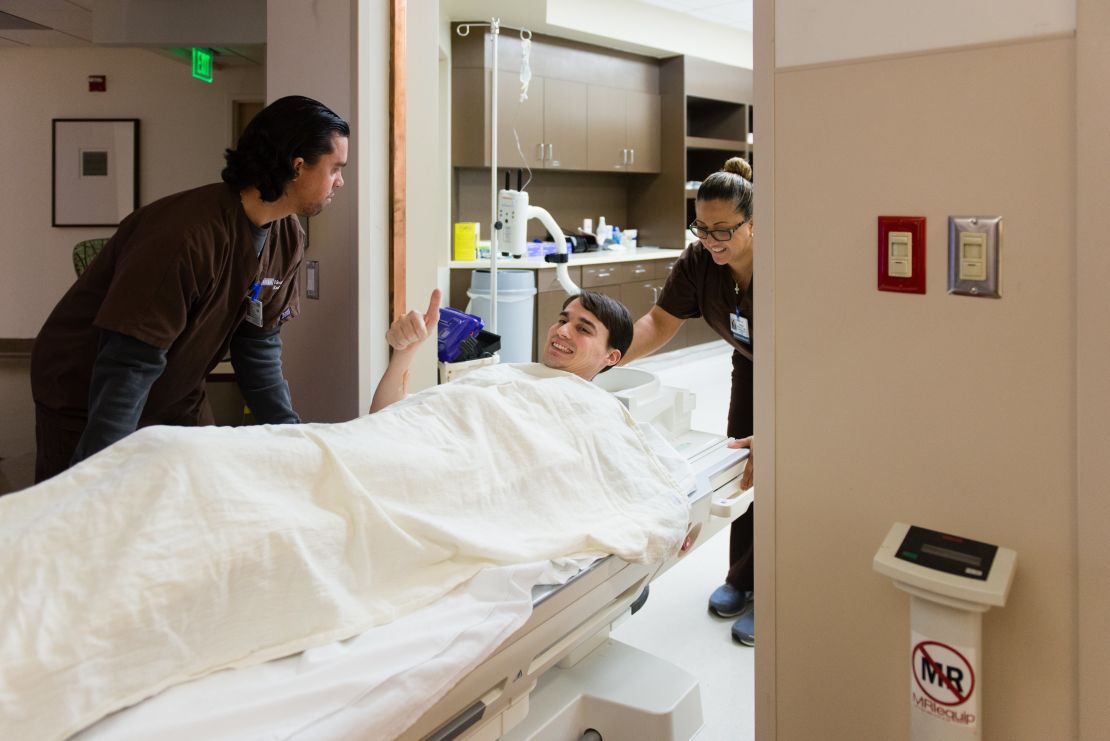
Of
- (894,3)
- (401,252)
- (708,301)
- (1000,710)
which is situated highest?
(894,3)

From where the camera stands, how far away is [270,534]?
3.66 ft

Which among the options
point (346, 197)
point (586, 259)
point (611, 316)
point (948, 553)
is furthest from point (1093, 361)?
point (586, 259)

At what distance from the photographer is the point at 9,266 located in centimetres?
500

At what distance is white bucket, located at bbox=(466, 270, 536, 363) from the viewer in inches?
195

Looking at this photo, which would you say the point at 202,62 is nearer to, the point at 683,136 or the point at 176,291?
the point at 176,291

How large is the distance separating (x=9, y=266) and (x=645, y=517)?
5.00 meters

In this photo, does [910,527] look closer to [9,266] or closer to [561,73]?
[561,73]

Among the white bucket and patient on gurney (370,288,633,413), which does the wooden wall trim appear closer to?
patient on gurney (370,288,633,413)

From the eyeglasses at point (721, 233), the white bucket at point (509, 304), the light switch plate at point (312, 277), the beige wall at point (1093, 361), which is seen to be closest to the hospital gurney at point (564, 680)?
the eyeglasses at point (721, 233)

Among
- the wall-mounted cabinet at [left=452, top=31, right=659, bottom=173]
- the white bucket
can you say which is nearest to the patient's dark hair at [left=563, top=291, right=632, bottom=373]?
the white bucket

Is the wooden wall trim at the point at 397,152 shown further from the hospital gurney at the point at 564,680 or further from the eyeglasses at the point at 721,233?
the eyeglasses at the point at 721,233

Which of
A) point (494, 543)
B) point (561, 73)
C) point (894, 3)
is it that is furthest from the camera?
point (561, 73)

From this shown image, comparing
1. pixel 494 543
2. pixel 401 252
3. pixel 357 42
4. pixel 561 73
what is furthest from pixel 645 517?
pixel 561 73

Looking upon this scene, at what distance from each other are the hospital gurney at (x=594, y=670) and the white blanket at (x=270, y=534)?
0.09 metres
